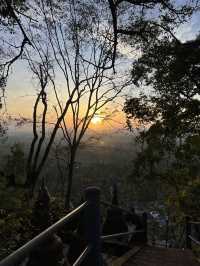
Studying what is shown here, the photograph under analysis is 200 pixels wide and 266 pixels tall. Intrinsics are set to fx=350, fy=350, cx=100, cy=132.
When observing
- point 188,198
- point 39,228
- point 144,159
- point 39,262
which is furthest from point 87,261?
point 188,198

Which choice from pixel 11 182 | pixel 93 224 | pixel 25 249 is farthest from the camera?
pixel 11 182

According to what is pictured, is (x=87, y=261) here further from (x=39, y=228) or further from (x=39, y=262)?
(x=39, y=228)

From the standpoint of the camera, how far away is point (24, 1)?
8875mm

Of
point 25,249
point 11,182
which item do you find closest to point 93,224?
point 25,249

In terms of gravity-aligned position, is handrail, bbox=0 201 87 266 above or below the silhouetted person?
above

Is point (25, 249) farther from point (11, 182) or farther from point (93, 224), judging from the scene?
point (11, 182)

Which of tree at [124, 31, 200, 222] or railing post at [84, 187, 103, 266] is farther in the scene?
A: tree at [124, 31, 200, 222]

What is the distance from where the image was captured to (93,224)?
3139mm

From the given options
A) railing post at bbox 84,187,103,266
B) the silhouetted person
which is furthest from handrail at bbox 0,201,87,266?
the silhouetted person

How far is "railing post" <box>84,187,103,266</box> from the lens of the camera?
3102 millimetres

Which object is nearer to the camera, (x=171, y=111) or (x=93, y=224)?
(x=93, y=224)

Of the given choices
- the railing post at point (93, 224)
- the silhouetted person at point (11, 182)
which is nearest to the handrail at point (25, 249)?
the railing post at point (93, 224)

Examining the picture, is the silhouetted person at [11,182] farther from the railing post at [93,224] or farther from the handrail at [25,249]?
the handrail at [25,249]

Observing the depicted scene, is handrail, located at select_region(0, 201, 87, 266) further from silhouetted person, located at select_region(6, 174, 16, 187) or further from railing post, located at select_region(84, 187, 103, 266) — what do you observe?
silhouetted person, located at select_region(6, 174, 16, 187)
